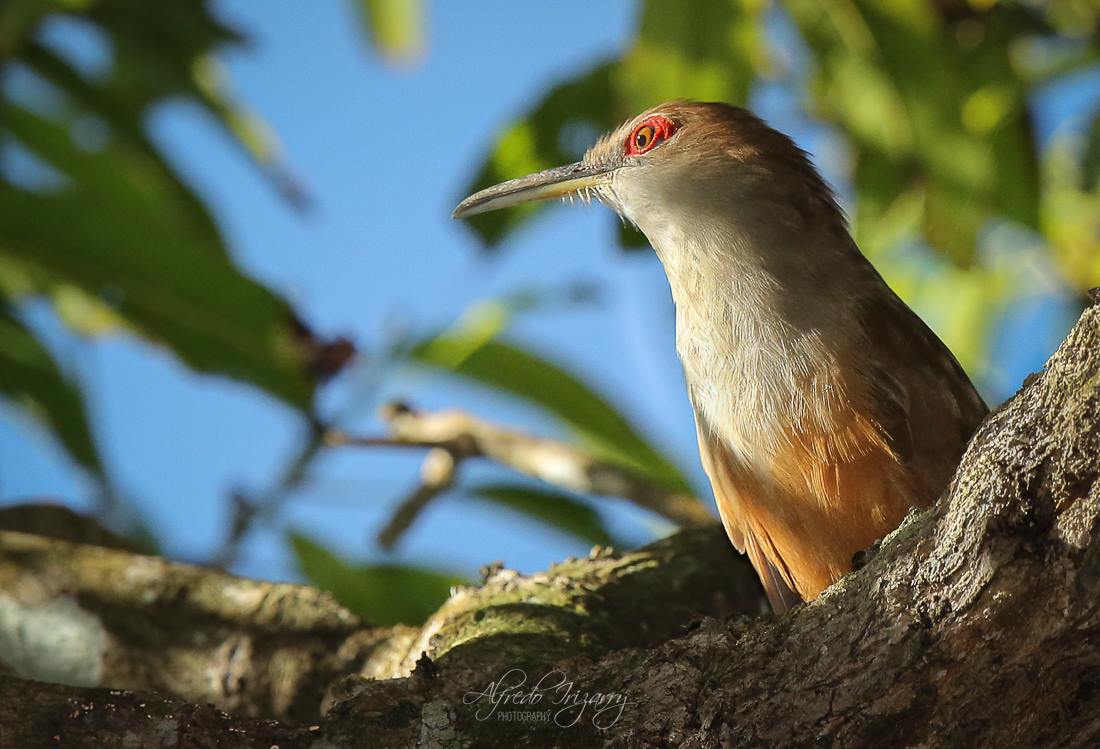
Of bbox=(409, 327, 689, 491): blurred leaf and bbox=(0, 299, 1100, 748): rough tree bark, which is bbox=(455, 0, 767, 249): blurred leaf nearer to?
bbox=(409, 327, 689, 491): blurred leaf

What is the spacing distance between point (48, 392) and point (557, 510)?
1795 millimetres

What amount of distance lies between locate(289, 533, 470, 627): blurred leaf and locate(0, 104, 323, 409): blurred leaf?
58cm

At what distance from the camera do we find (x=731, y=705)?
2021 millimetres

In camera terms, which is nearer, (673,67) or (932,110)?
(673,67)

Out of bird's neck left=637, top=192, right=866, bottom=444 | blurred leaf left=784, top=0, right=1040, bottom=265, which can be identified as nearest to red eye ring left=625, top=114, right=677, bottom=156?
bird's neck left=637, top=192, right=866, bottom=444

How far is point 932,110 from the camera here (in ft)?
14.4

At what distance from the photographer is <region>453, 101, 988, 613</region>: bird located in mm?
2941

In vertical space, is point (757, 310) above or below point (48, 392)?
below

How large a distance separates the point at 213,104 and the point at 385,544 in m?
1.80

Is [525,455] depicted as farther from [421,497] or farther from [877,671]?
[877,671]

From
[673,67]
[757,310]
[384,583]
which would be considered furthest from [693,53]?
[384,583]

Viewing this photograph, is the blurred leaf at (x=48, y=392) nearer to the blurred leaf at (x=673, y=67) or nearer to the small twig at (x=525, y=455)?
the small twig at (x=525, y=455)

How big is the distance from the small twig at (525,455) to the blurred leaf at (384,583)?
307 mm

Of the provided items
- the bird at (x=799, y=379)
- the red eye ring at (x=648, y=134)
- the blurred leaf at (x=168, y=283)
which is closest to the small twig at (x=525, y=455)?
the blurred leaf at (x=168, y=283)
